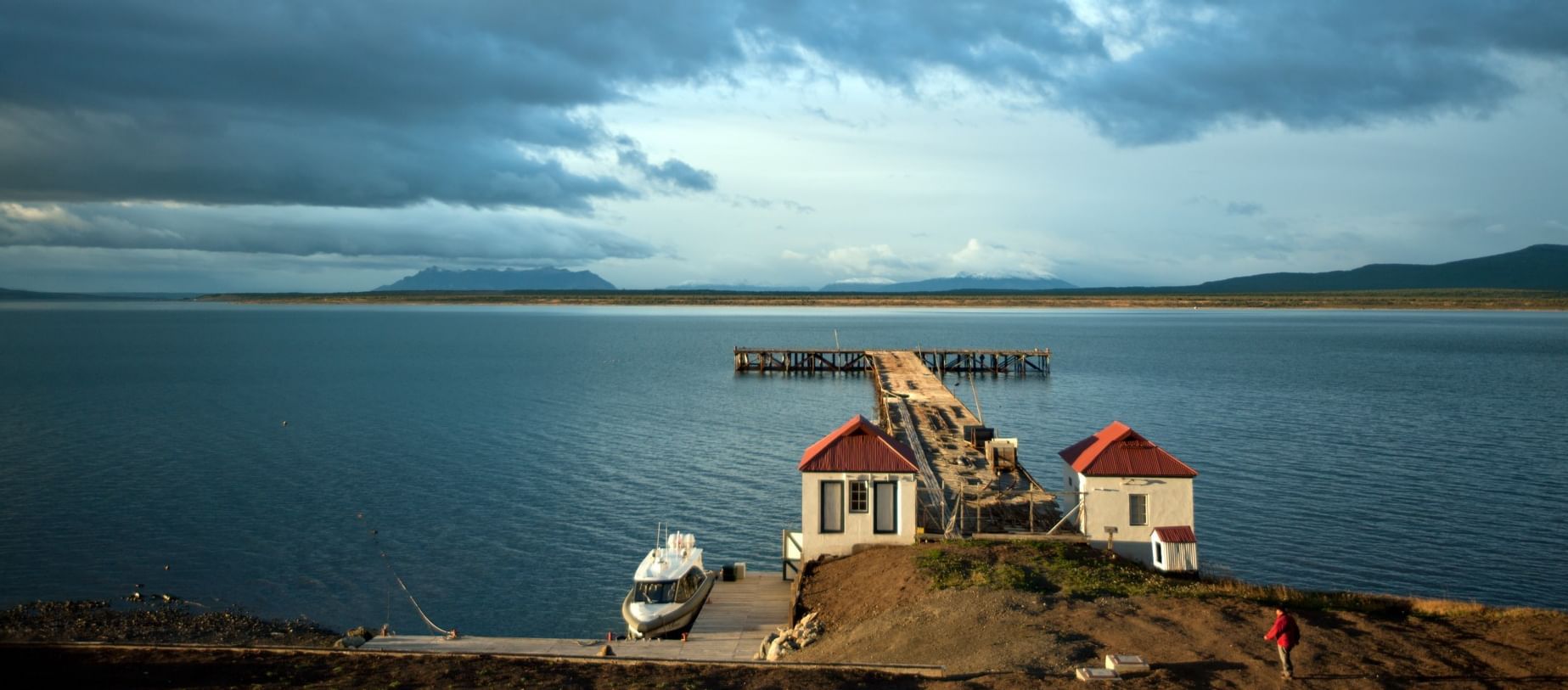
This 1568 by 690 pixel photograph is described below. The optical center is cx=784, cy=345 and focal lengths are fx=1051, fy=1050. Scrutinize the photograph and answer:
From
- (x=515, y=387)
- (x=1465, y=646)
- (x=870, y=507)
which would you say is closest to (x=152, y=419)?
(x=515, y=387)

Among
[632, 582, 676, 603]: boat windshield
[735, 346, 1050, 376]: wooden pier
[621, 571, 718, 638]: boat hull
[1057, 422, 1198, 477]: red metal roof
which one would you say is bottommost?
[621, 571, 718, 638]: boat hull

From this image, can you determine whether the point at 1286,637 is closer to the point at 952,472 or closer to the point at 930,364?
the point at 952,472

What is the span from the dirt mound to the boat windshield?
180 inches

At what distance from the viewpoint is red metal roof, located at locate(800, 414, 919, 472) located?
84.4ft

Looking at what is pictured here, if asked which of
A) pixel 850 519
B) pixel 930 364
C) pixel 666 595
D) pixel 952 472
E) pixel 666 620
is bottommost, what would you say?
pixel 666 620

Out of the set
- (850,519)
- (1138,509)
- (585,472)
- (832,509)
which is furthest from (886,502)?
(585,472)

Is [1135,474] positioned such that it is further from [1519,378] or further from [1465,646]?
[1519,378]

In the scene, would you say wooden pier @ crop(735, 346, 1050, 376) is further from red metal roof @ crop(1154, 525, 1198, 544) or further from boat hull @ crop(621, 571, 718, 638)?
boat hull @ crop(621, 571, 718, 638)

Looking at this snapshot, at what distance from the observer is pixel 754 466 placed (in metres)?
44.2

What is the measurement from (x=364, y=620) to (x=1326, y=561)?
84.3ft

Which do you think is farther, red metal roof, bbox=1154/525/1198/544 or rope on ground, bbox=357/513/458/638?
rope on ground, bbox=357/513/458/638

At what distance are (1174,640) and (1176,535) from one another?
24.5 feet

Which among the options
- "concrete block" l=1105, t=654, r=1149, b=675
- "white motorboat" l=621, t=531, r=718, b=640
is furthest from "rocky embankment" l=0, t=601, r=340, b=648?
"concrete block" l=1105, t=654, r=1149, b=675

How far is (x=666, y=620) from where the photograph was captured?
24047mm
